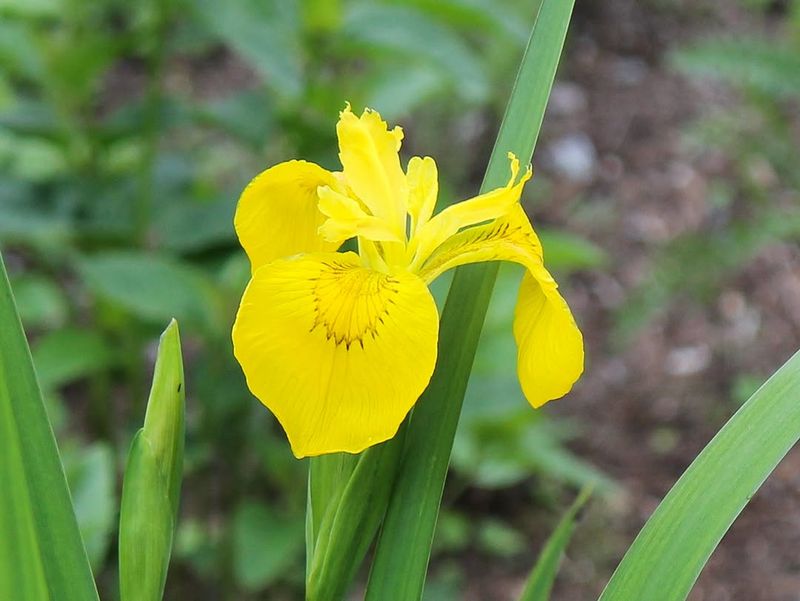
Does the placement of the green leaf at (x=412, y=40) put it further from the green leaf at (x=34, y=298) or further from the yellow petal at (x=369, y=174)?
the yellow petal at (x=369, y=174)

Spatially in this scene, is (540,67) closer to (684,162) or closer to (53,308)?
(53,308)

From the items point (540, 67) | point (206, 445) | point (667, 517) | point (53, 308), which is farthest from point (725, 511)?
point (53, 308)

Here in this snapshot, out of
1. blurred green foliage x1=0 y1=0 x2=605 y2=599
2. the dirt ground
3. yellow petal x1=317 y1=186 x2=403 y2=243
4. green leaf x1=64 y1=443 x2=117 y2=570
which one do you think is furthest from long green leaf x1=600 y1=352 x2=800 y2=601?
the dirt ground

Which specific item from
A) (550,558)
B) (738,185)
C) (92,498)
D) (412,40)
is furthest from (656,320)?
(550,558)

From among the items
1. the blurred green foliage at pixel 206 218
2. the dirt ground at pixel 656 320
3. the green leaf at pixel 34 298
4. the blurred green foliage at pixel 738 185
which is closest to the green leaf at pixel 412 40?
the blurred green foliage at pixel 206 218

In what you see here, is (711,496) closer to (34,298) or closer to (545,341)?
(545,341)

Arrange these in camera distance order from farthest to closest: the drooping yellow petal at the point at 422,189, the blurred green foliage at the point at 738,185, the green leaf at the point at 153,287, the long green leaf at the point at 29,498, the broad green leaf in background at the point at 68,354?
the blurred green foliage at the point at 738,185 < the broad green leaf in background at the point at 68,354 < the green leaf at the point at 153,287 < the drooping yellow petal at the point at 422,189 < the long green leaf at the point at 29,498
